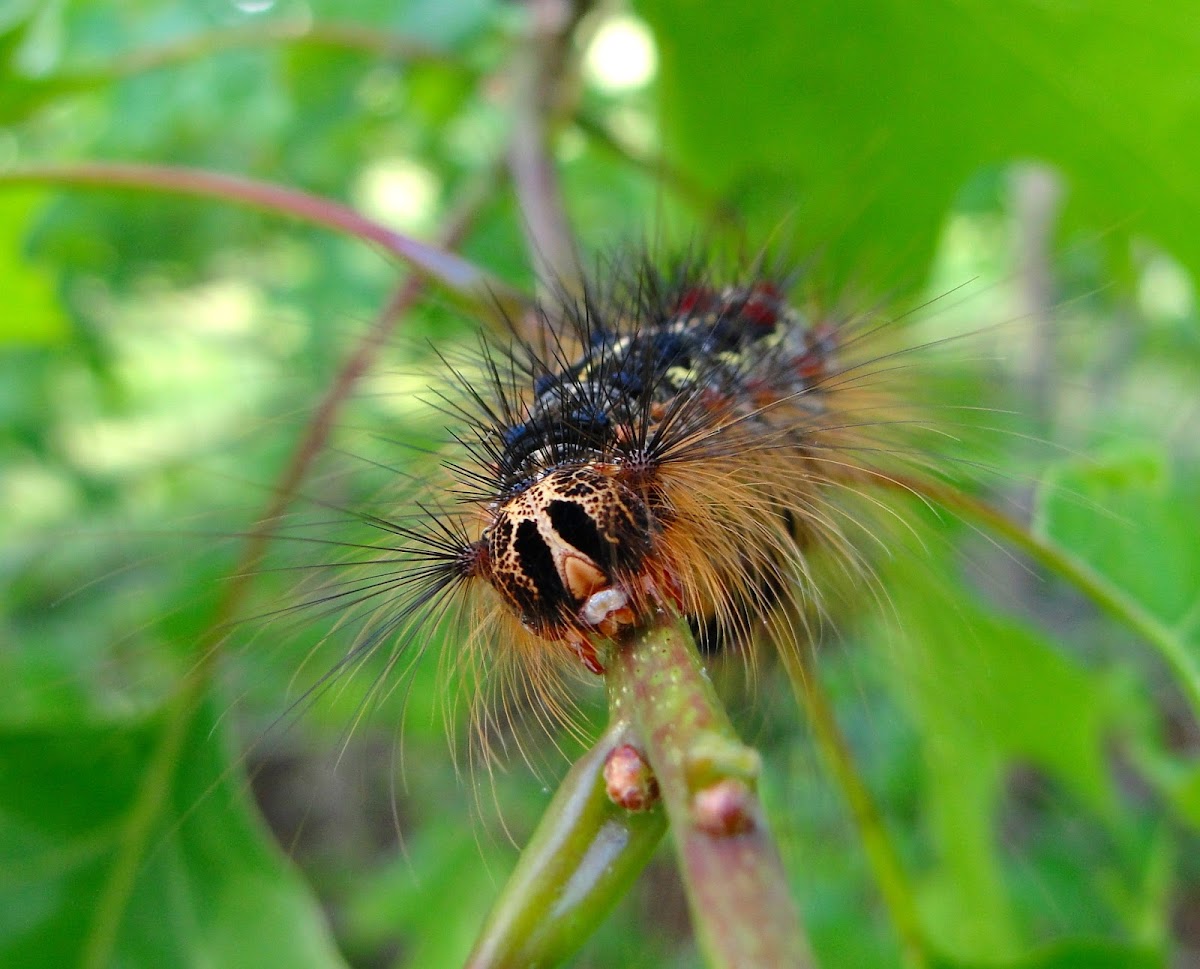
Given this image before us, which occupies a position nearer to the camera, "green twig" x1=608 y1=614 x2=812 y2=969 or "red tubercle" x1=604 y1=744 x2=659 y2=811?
"green twig" x1=608 y1=614 x2=812 y2=969

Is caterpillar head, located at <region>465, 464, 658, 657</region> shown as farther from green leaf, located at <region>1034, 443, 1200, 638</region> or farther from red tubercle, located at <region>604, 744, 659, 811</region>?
green leaf, located at <region>1034, 443, 1200, 638</region>

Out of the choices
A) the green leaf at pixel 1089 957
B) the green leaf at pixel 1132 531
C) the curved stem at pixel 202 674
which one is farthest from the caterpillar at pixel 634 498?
the green leaf at pixel 1089 957

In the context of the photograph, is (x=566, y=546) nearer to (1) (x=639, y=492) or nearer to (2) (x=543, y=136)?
(1) (x=639, y=492)

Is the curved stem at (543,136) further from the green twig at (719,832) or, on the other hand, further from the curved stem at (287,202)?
the green twig at (719,832)

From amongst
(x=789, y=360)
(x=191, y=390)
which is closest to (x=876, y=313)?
(x=789, y=360)

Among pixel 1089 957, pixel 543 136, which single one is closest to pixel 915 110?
pixel 543 136

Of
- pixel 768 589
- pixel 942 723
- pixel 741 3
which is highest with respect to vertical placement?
pixel 741 3

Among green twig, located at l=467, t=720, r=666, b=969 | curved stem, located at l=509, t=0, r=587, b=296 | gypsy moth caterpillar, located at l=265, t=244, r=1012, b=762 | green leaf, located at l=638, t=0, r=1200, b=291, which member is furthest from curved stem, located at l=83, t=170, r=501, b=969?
green twig, located at l=467, t=720, r=666, b=969

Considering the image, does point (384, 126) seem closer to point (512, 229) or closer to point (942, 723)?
point (512, 229)
